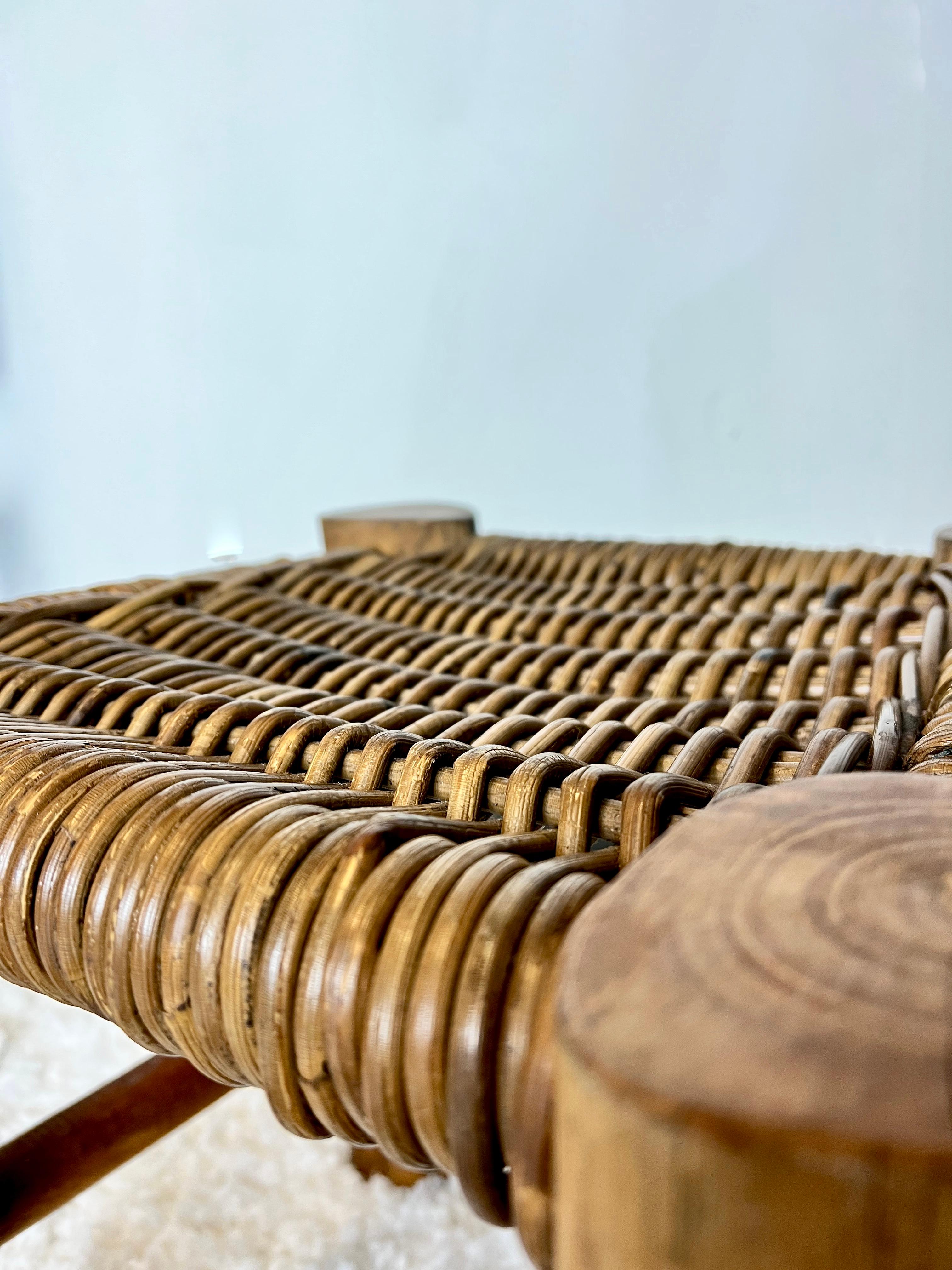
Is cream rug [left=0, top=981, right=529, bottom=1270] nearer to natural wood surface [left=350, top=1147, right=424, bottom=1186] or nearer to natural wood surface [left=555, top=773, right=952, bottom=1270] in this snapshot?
natural wood surface [left=350, top=1147, right=424, bottom=1186]

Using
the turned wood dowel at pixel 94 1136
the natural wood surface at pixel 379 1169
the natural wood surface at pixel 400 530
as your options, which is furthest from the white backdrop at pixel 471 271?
the turned wood dowel at pixel 94 1136

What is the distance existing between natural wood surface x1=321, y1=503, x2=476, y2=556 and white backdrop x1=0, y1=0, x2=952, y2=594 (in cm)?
78

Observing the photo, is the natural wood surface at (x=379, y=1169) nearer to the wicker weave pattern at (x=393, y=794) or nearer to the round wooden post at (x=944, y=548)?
the wicker weave pattern at (x=393, y=794)

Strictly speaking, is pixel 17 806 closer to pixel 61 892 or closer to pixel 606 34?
pixel 61 892

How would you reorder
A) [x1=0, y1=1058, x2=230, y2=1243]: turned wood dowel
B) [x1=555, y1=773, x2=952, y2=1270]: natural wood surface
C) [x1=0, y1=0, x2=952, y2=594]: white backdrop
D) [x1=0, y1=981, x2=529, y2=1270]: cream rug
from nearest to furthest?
[x1=555, y1=773, x2=952, y2=1270]: natural wood surface < [x1=0, y1=1058, x2=230, y2=1243]: turned wood dowel < [x1=0, y1=981, x2=529, y2=1270]: cream rug < [x1=0, y1=0, x2=952, y2=594]: white backdrop

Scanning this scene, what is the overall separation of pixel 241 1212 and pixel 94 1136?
192mm

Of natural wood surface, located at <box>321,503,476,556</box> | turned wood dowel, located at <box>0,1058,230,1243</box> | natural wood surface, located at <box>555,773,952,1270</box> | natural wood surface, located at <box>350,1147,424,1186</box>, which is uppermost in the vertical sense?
natural wood surface, located at <box>555,773,952,1270</box>

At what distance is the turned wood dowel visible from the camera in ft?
1.73

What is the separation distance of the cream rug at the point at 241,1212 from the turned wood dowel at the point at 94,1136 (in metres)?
0.13

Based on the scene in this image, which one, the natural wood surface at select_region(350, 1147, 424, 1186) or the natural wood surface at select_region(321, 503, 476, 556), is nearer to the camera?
the natural wood surface at select_region(350, 1147, 424, 1186)

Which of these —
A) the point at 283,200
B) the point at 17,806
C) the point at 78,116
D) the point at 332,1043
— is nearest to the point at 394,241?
the point at 283,200

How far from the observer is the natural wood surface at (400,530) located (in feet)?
2.85

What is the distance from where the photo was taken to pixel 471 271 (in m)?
1.73

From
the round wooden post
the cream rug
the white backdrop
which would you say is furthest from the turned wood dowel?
the white backdrop
